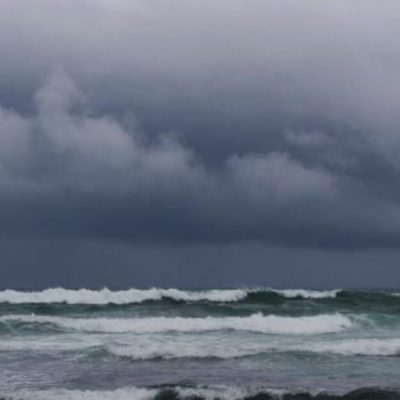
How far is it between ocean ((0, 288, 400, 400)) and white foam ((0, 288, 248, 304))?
3798 mm

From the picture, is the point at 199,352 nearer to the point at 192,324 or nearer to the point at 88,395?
the point at 88,395

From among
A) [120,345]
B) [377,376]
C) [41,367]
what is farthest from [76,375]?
[377,376]

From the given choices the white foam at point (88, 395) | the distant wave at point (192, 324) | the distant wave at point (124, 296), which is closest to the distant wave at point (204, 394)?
the white foam at point (88, 395)

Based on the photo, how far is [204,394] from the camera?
52.9 ft

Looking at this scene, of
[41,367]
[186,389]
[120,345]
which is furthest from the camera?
[120,345]

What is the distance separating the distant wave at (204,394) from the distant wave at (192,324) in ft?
46.4

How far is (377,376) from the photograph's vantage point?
1950 cm

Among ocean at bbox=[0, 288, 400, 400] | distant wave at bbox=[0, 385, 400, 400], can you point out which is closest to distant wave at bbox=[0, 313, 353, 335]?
ocean at bbox=[0, 288, 400, 400]

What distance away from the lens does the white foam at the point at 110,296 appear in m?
45.6

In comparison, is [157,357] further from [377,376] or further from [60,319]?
[60,319]

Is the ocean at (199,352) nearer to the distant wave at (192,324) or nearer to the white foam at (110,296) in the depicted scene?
the distant wave at (192,324)

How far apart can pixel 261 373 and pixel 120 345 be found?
5.80 m

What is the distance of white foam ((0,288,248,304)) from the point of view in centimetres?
4562

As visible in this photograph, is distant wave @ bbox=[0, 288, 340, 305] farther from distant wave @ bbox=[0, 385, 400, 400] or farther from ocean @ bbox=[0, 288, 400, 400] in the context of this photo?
distant wave @ bbox=[0, 385, 400, 400]
